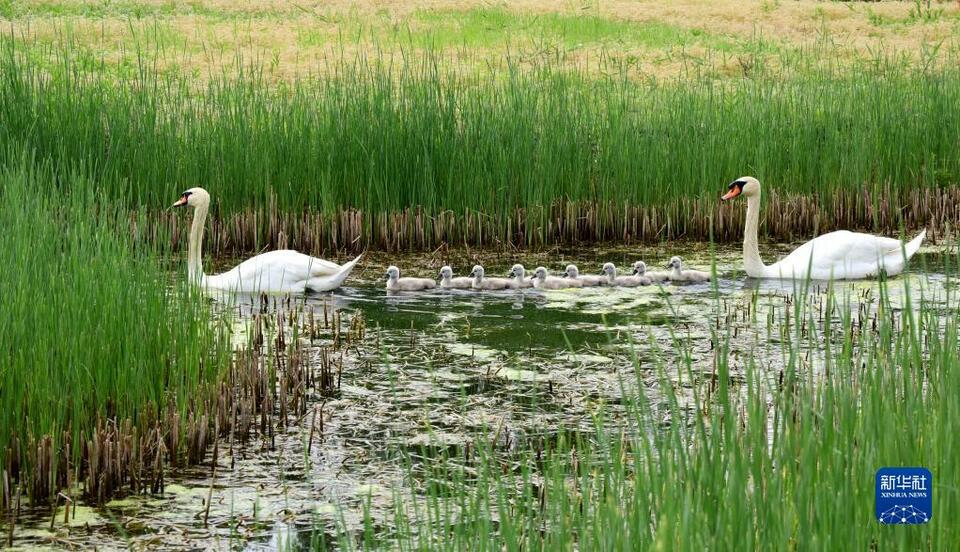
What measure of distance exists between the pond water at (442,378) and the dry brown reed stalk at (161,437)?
0.11 metres

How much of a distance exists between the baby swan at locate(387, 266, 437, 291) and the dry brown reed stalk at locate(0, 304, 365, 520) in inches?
88.3

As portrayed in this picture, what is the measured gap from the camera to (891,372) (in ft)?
14.9

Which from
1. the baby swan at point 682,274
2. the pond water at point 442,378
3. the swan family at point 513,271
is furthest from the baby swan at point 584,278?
the baby swan at point 682,274

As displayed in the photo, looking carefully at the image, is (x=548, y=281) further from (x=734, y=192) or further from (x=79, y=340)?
(x=79, y=340)

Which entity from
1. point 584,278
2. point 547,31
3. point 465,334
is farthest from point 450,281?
point 547,31

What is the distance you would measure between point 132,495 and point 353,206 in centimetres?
623

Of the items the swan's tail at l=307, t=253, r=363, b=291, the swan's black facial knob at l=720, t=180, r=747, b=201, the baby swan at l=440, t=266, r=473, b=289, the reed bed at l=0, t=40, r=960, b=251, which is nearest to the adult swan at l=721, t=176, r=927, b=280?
the swan's black facial knob at l=720, t=180, r=747, b=201

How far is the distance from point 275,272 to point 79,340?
11.7 ft

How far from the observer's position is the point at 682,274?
407 inches

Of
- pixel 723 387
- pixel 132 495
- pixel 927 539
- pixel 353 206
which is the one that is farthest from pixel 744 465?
pixel 353 206

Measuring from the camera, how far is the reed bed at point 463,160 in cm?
1159

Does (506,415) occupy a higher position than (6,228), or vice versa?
(6,228)

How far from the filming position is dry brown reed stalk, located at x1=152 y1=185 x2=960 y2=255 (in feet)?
38.4

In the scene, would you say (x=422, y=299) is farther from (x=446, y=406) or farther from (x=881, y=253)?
(x=881, y=253)
